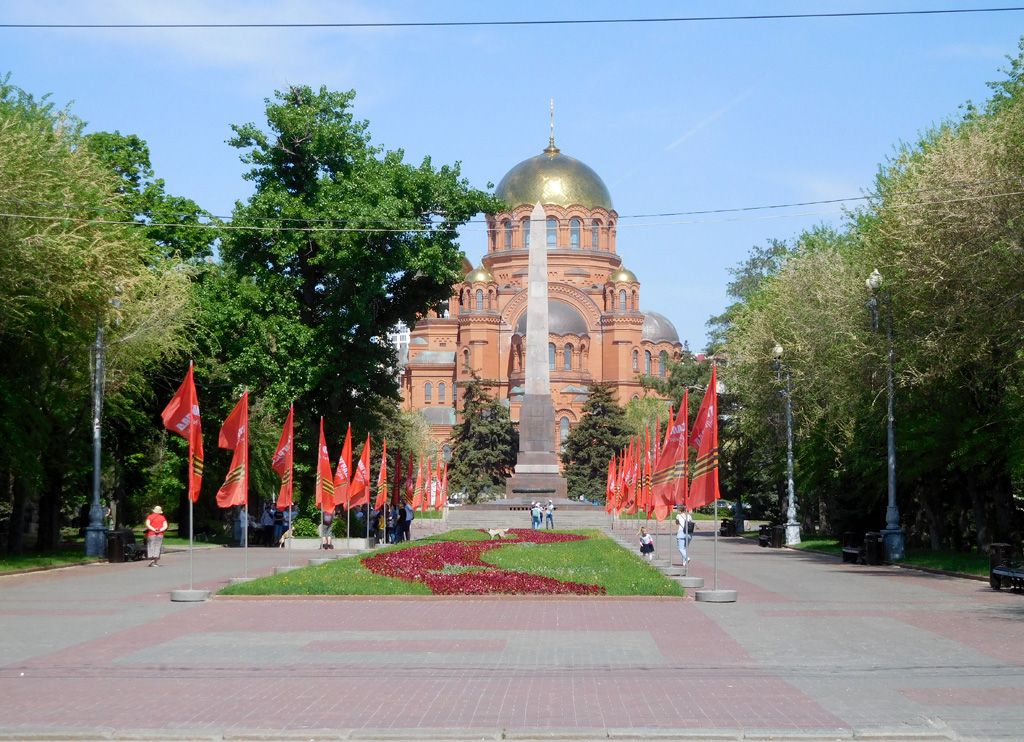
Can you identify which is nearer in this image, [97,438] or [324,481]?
[97,438]

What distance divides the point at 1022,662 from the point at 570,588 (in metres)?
9.29

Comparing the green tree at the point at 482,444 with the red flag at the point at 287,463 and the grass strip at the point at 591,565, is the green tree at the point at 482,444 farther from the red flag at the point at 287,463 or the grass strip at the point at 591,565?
the red flag at the point at 287,463

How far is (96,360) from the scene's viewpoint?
33.1 m

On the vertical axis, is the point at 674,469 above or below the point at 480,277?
below

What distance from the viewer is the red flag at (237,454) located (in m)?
24.4

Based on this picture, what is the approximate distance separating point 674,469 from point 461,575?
5.48 meters

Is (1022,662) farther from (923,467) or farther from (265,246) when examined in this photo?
(265,246)

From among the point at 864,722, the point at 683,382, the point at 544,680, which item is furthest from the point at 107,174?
the point at 683,382

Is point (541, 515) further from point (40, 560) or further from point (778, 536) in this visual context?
point (40, 560)

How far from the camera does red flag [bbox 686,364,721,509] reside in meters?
22.4

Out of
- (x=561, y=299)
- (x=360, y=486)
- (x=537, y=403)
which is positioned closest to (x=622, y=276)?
(x=561, y=299)

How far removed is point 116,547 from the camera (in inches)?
1302

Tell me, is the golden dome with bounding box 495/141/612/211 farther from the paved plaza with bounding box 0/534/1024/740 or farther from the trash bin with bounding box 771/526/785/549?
the paved plaza with bounding box 0/534/1024/740

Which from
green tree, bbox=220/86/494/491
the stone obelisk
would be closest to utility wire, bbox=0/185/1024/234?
green tree, bbox=220/86/494/491
